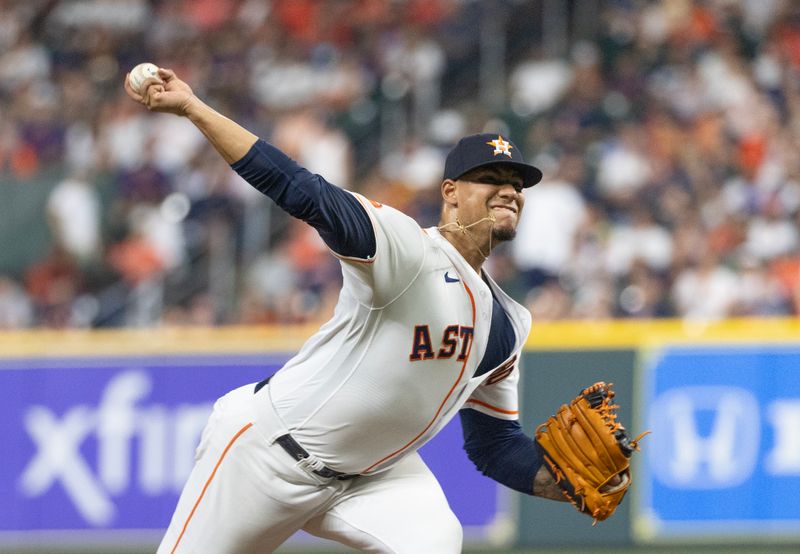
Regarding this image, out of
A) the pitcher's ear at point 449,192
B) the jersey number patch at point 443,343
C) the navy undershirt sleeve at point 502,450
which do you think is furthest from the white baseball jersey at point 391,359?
the navy undershirt sleeve at point 502,450

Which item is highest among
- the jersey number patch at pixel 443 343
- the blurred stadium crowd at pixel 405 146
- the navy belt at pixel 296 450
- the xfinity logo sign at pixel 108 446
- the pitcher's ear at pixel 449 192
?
the blurred stadium crowd at pixel 405 146

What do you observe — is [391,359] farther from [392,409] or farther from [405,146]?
[405,146]

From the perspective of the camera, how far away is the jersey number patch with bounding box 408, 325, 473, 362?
4586mm

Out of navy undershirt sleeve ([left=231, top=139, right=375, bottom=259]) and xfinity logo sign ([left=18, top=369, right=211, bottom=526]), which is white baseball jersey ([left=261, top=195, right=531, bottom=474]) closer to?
navy undershirt sleeve ([left=231, top=139, right=375, bottom=259])

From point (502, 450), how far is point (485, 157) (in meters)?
1.12

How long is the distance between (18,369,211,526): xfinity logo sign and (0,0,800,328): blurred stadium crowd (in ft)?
4.34

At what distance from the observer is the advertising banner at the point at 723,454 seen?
30.0ft

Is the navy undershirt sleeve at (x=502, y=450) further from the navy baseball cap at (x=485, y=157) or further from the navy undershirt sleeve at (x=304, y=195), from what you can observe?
the navy undershirt sleeve at (x=304, y=195)

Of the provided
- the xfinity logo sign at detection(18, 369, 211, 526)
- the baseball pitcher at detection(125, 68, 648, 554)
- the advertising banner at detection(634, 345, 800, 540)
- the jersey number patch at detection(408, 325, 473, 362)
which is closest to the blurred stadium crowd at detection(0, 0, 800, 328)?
the advertising banner at detection(634, 345, 800, 540)

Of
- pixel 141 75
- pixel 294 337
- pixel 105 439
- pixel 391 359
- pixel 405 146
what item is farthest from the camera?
pixel 405 146

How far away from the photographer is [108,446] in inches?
385

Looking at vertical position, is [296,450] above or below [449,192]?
below

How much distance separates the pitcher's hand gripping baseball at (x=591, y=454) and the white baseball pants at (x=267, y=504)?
1.47 feet

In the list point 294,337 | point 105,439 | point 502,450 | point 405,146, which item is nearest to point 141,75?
point 502,450
